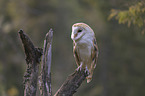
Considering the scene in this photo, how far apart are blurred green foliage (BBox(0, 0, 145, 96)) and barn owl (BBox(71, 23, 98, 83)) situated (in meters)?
4.88

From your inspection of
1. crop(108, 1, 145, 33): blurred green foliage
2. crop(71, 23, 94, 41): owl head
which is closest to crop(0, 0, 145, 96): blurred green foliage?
crop(108, 1, 145, 33): blurred green foliage

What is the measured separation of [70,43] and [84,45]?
9.75 metres

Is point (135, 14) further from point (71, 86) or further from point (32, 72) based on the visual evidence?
point (32, 72)

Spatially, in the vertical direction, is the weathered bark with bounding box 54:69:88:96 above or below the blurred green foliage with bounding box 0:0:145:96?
above

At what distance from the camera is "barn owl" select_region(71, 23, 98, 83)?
3895 mm

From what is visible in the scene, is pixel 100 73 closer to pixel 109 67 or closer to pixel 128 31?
pixel 109 67

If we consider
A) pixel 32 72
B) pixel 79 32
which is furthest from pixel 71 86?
pixel 79 32

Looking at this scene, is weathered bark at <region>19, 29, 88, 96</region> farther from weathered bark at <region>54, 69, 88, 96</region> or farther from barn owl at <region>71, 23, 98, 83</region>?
barn owl at <region>71, 23, 98, 83</region>

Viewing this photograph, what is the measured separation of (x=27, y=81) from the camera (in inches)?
148

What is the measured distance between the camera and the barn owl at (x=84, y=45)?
3.89 meters

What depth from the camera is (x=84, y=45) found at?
13.2ft

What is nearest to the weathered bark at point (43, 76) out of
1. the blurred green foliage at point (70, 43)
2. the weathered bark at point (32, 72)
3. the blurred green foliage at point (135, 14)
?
the weathered bark at point (32, 72)

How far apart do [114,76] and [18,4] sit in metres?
5.24

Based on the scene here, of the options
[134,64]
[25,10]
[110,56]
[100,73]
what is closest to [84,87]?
[100,73]
